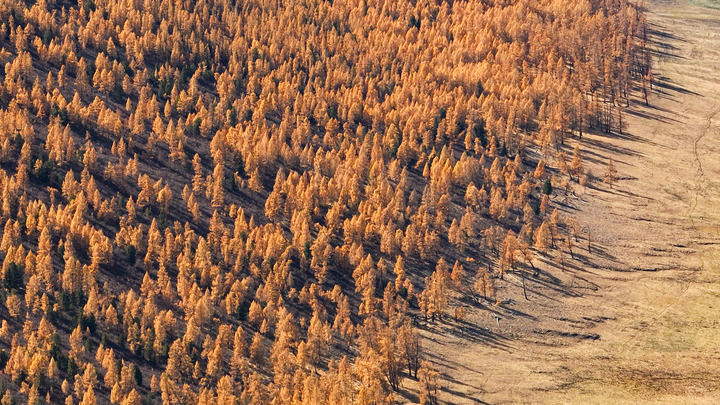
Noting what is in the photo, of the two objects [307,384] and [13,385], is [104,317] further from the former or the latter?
[307,384]

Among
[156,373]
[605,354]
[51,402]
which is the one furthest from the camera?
[605,354]

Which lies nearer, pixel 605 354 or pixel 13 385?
pixel 13 385

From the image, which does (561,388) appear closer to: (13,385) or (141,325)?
(141,325)

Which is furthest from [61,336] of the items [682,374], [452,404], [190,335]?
[682,374]

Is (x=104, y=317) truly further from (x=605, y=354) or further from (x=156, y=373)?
(x=605, y=354)

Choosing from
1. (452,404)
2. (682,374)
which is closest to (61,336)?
(452,404)

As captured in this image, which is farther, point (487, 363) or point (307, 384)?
point (487, 363)

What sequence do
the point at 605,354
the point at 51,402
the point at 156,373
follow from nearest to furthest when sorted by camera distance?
the point at 51,402, the point at 156,373, the point at 605,354

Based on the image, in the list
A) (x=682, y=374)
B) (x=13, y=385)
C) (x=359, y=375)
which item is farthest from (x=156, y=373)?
(x=682, y=374)
